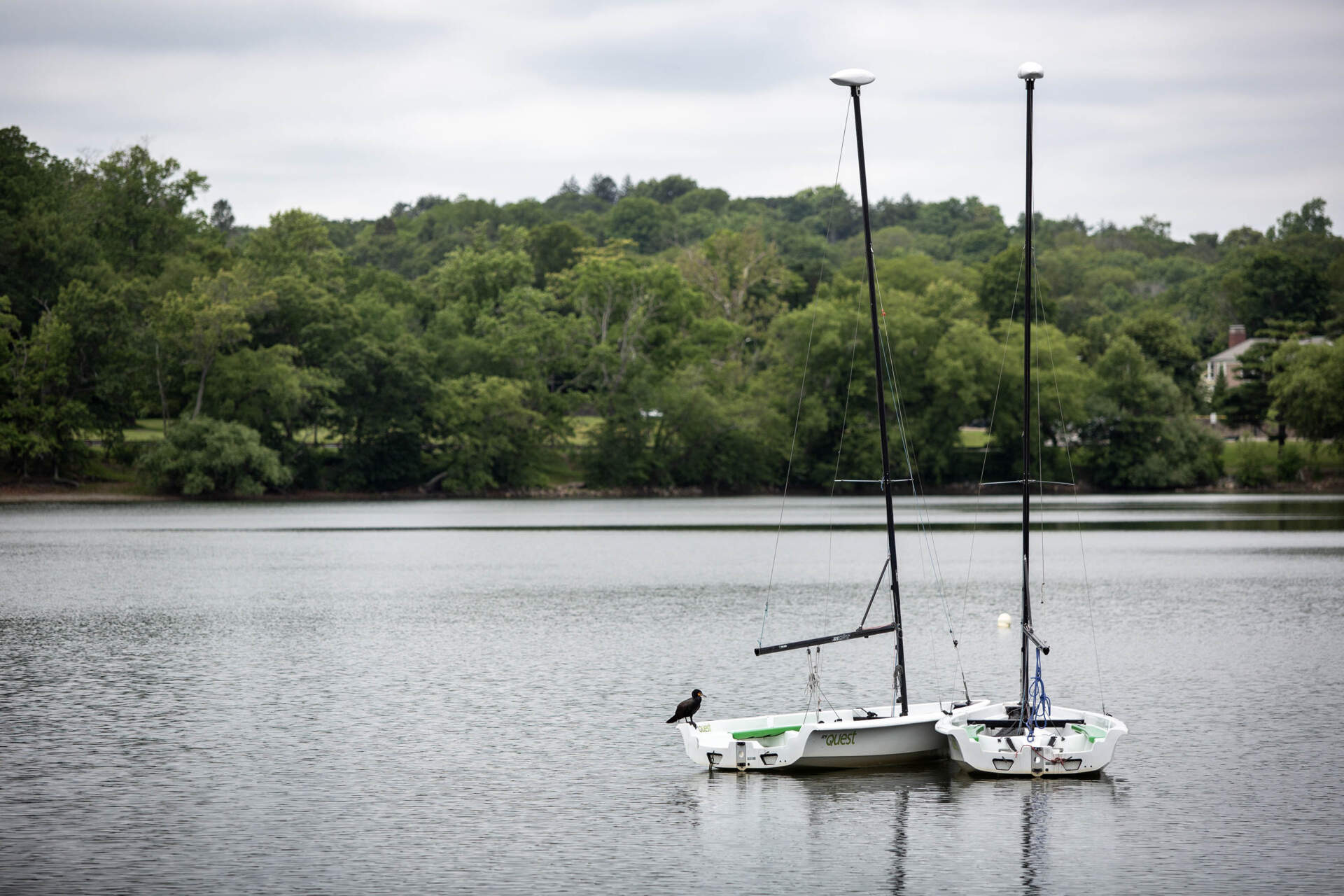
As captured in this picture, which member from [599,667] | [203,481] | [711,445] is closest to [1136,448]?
[711,445]

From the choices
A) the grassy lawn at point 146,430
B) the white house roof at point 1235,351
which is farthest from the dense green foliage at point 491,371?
the white house roof at point 1235,351

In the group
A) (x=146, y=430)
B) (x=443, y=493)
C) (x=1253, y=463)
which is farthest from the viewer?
(x=443, y=493)

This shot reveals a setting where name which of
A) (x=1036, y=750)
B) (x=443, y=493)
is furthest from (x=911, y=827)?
(x=443, y=493)

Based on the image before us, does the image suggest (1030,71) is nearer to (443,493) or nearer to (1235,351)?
(443,493)

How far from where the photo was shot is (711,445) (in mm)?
132375

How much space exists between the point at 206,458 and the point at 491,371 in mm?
31671

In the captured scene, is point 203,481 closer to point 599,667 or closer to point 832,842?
point 599,667

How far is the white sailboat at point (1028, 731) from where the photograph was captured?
74.9 ft

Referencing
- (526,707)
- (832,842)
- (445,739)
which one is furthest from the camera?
(526,707)

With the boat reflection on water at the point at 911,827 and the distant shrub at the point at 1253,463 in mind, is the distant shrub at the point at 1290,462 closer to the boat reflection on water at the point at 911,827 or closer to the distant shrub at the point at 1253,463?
the distant shrub at the point at 1253,463

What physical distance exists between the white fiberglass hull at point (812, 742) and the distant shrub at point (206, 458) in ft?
313

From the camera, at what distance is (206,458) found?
112500 mm

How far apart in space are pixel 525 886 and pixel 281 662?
19.6 metres

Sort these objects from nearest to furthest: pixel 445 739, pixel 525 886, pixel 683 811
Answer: pixel 525 886
pixel 683 811
pixel 445 739
